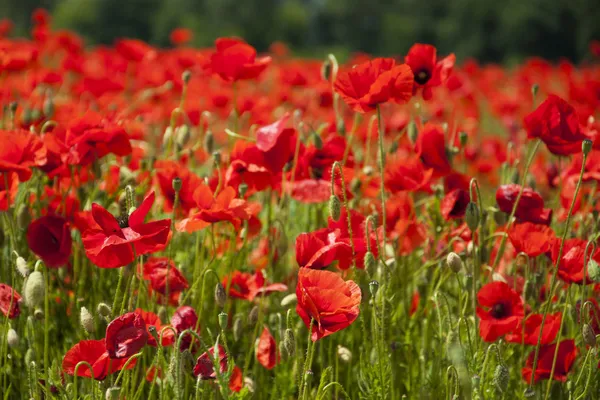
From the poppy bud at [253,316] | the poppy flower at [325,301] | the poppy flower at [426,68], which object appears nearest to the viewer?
the poppy flower at [325,301]

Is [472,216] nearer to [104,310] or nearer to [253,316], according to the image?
[253,316]

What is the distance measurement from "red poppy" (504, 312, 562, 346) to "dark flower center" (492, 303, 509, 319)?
41mm

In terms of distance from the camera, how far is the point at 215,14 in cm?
2486

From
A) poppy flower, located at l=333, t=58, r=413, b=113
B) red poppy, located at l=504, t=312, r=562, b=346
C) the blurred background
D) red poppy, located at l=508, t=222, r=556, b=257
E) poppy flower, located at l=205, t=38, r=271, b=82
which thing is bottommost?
the blurred background

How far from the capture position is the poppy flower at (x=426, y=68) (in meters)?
1.90

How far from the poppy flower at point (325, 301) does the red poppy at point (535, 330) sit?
1.70 feet

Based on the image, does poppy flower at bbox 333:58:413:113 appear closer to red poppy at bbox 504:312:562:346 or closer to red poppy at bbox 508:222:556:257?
red poppy at bbox 508:222:556:257

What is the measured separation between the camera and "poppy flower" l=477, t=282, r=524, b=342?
1.57 m

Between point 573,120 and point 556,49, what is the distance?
63.3ft

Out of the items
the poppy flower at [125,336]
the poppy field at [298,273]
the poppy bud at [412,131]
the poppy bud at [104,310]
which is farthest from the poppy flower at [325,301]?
the poppy bud at [412,131]

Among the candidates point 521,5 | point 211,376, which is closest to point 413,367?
point 211,376

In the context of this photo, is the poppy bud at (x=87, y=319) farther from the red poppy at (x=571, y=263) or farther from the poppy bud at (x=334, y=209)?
the red poppy at (x=571, y=263)

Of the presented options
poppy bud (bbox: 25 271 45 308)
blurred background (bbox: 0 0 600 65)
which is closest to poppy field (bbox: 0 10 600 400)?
poppy bud (bbox: 25 271 45 308)

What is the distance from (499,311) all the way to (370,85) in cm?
55
